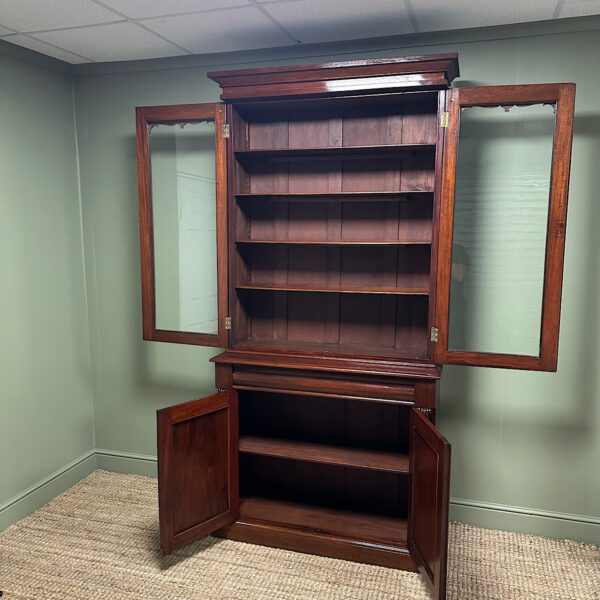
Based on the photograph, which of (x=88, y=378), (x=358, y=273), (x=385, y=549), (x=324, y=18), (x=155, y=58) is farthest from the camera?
(x=88, y=378)

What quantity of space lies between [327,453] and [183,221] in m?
0.93

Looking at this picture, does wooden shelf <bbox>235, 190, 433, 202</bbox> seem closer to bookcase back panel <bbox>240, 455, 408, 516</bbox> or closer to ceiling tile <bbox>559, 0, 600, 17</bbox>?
ceiling tile <bbox>559, 0, 600, 17</bbox>

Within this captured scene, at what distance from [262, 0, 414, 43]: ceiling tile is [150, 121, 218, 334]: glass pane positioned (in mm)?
414

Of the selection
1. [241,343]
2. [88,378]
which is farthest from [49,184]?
[241,343]

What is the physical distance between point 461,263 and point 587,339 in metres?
0.51

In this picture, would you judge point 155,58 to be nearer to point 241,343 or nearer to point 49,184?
point 49,184

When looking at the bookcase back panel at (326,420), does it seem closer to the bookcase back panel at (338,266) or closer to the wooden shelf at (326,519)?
the wooden shelf at (326,519)

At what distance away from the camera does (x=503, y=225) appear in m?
1.61

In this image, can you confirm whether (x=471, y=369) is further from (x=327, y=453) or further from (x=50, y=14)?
(x=50, y=14)

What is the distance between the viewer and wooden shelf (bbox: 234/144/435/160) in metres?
1.59

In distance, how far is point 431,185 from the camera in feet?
5.60

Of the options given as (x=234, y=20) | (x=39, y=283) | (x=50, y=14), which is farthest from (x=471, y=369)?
(x=50, y=14)

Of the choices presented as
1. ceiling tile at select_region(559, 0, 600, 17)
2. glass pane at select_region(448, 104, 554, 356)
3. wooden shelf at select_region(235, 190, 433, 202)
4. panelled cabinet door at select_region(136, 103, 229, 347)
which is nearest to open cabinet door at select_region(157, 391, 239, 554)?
panelled cabinet door at select_region(136, 103, 229, 347)

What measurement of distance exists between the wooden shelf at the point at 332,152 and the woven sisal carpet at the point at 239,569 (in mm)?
1285
